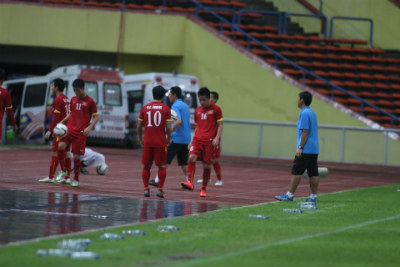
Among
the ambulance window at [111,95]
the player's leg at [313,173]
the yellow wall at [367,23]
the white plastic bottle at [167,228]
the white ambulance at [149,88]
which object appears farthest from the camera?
the yellow wall at [367,23]

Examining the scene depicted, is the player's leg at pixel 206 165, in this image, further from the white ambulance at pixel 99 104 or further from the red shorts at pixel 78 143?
the white ambulance at pixel 99 104

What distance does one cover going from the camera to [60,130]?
17016 millimetres

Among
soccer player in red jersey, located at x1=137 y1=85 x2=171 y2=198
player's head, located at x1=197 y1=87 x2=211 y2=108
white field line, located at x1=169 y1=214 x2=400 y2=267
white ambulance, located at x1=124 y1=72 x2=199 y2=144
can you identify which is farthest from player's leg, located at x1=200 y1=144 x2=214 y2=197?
white ambulance, located at x1=124 y1=72 x2=199 y2=144

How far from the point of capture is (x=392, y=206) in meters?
15.5

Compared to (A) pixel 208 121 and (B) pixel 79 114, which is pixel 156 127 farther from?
(B) pixel 79 114

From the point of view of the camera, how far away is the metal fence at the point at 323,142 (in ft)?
102

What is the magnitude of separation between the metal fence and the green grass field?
57.3 ft

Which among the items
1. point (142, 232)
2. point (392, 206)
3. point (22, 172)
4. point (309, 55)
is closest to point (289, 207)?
point (392, 206)

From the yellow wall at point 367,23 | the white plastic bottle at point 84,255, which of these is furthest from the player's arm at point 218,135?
the yellow wall at point 367,23

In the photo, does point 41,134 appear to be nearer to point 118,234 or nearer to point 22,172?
A: point 22,172

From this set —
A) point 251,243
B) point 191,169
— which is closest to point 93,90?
point 191,169

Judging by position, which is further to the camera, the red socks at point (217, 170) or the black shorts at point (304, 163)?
the red socks at point (217, 170)

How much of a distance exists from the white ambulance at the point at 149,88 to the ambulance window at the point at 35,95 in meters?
3.02

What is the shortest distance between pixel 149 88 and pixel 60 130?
53.1 feet
